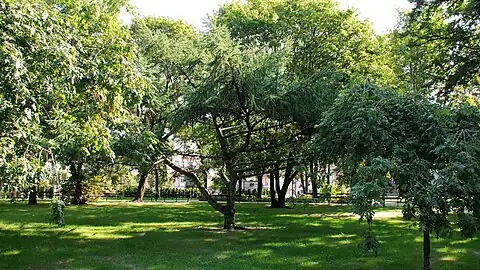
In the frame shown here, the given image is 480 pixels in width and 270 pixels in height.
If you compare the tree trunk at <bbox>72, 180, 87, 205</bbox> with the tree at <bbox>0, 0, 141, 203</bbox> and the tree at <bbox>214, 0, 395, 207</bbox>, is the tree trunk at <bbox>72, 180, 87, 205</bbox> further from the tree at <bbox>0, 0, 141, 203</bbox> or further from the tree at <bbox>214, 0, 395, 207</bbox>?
the tree at <bbox>0, 0, 141, 203</bbox>

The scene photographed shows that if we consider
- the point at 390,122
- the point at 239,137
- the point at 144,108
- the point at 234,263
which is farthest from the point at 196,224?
the point at 390,122

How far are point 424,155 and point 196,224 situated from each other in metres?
11.3

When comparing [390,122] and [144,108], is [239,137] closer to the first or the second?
[144,108]

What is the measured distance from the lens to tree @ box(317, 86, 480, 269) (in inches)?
267

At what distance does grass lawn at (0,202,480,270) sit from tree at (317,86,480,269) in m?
2.68

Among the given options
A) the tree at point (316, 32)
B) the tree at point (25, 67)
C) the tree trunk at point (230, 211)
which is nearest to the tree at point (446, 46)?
the tree at point (316, 32)

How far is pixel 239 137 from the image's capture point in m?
17.4

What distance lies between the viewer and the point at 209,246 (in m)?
12.0

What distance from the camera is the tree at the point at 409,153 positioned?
22.2ft

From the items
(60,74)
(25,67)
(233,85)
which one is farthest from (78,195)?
(25,67)

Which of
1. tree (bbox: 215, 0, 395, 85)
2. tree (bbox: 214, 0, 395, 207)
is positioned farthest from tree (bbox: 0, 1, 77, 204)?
tree (bbox: 215, 0, 395, 85)

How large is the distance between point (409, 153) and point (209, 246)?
645cm

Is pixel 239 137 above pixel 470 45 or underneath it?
underneath

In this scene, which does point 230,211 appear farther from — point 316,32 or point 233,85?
point 316,32
